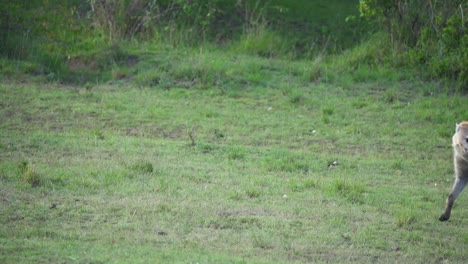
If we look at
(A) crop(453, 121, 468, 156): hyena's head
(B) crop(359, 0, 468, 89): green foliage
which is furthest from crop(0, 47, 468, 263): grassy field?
(A) crop(453, 121, 468, 156): hyena's head

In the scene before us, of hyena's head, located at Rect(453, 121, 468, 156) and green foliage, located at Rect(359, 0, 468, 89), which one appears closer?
hyena's head, located at Rect(453, 121, 468, 156)

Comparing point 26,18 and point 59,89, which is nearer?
point 59,89

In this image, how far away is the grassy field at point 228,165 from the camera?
6.05 metres

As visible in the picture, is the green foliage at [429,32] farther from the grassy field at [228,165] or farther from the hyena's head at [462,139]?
the hyena's head at [462,139]

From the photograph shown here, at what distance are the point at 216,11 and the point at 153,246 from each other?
10762 mm

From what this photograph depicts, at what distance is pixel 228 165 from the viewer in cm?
864

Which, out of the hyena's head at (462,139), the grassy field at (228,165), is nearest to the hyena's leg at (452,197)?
the grassy field at (228,165)

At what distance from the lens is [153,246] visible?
19.1ft

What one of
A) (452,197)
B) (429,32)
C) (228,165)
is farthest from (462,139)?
(429,32)

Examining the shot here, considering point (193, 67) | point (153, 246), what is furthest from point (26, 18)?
point (153, 246)

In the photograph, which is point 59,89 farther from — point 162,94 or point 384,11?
point 384,11

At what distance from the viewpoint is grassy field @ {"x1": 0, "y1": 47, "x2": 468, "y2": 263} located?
6051 mm

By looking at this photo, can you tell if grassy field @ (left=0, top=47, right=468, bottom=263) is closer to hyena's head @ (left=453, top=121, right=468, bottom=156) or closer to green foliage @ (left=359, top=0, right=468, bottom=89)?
green foliage @ (left=359, top=0, right=468, bottom=89)

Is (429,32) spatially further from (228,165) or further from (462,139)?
(462,139)
